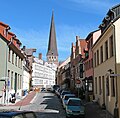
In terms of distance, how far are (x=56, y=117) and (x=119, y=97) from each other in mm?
5006

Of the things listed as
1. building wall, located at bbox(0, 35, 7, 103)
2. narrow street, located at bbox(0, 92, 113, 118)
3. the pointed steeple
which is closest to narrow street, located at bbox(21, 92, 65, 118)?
narrow street, located at bbox(0, 92, 113, 118)

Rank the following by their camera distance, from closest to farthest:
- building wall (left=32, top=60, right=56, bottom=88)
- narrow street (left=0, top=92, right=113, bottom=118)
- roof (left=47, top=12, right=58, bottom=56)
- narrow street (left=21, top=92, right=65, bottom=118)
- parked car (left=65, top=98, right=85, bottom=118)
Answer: parked car (left=65, top=98, right=85, bottom=118), narrow street (left=0, top=92, right=113, bottom=118), narrow street (left=21, top=92, right=65, bottom=118), building wall (left=32, top=60, right=56, bottom=88), roof (left=47, top=12, right=58, bottom=56)

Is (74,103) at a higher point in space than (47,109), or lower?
higher

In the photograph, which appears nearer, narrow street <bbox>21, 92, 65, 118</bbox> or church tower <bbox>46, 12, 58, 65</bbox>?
narrow street <bbox>21, 92, 65, 118</bbox>

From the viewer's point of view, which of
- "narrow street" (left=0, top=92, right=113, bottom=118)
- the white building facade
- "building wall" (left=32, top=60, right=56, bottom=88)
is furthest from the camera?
"building wall" (left=32, top=60, right=56, bottom=88)

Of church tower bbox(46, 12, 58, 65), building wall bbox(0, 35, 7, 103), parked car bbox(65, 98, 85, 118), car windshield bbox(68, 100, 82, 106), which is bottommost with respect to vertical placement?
parked car bbox(65, 98, 85, 118)

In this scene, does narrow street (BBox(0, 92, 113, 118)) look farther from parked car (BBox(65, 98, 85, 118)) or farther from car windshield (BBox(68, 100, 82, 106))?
car windshield (BBox(68, 100, 82, 106))

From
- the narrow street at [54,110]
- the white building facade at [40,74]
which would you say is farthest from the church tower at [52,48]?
the narrow street at [54,110]

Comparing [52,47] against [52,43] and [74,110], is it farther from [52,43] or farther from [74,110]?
[74,110]

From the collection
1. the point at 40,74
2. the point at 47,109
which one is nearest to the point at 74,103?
the point at 47,109

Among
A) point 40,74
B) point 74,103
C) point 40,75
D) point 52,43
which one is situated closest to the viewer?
point 74,103

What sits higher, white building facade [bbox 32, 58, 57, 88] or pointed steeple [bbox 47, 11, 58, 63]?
pointed steeple [bbox 47, 11, 58, 63]

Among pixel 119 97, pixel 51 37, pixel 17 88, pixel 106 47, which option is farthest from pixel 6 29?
pixel 51 37

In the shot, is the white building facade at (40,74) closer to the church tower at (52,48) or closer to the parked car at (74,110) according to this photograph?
the church tower at (52,48)
